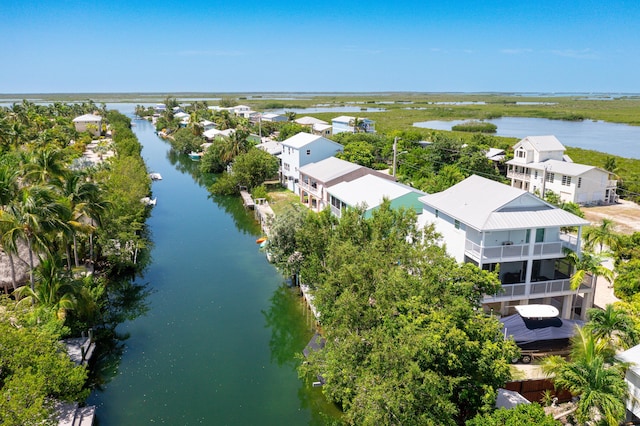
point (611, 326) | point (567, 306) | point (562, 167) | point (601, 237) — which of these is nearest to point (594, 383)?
point (611, 326)

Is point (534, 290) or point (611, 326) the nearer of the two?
point (611, 326)

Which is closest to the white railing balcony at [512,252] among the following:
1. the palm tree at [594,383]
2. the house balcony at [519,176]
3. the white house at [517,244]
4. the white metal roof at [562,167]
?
the white house at [517,244]

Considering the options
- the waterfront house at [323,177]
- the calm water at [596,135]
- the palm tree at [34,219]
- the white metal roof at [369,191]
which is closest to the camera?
the palm tree at [34,219]

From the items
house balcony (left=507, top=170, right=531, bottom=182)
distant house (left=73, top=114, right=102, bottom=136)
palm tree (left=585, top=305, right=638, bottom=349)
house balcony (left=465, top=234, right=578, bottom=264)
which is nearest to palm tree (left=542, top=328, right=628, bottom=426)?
palm tree (left=585, top=305, right=638, bottom=349)

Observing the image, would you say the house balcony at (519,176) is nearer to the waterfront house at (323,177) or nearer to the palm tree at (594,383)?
the waterfront house at (323,177)

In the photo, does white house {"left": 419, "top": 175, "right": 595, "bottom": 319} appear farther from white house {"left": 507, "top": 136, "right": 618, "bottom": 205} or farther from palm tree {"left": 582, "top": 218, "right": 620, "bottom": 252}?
white house {"left": 507, "top": 136, "right": 618, "bottom": 205}

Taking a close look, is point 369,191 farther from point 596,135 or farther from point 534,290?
point 596,135

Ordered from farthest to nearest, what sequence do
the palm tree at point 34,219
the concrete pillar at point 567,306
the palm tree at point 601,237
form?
the palm tree at point 601,237 → the concrete pillar at point 567,306 → the palm tree at point 34,219
